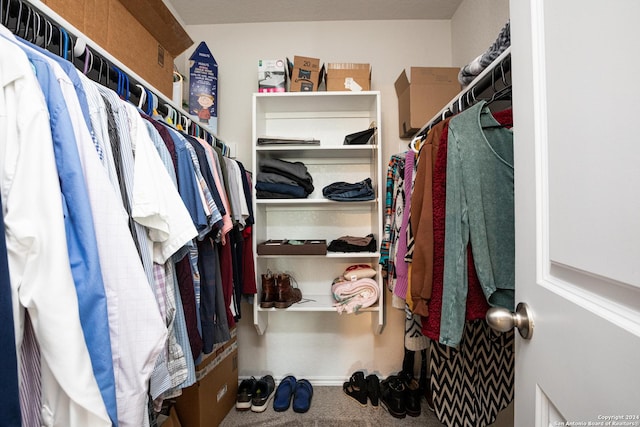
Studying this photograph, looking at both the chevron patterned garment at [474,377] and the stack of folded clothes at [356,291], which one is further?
the stack of folded clothes at [356,291]

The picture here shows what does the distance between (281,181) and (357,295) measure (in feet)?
2.55

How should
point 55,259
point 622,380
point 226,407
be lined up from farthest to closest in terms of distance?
point 226,407
point 55,259
point 622,380

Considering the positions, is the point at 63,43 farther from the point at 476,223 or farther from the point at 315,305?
the point at 315,305

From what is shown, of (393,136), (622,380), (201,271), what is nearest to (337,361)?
(201,271)

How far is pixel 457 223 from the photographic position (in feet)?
2.29

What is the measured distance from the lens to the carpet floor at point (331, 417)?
1.33 m

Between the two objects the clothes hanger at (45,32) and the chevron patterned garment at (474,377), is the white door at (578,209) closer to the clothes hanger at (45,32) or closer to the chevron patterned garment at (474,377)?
the chevron patterned garment at (474,377)

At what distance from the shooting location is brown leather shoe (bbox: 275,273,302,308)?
147 cm

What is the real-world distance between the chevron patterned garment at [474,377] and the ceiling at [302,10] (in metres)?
1.84

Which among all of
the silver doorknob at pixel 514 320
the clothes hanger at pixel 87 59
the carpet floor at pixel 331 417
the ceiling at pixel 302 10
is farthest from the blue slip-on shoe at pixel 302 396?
the ceiling at pixel 302 10

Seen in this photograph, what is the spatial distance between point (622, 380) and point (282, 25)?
2159 mm

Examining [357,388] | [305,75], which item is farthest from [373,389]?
[305,75]

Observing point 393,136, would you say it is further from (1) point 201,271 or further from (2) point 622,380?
(2) point 622,380

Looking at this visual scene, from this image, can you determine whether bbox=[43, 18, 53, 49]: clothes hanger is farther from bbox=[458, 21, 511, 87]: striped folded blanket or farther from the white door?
bbox=[458, 21, 511, 87]: striped folded blanket
